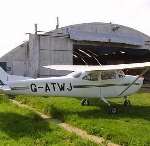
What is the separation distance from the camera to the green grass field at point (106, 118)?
34.6 feet

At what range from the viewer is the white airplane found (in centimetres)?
1507

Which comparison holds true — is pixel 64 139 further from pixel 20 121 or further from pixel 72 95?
pixel 72 95

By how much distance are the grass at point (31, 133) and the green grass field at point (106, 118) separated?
90 cm

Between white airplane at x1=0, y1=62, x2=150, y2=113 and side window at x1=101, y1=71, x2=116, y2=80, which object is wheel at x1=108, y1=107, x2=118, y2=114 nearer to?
white airplane at x1=0, y1=62, x2=150, y2=113

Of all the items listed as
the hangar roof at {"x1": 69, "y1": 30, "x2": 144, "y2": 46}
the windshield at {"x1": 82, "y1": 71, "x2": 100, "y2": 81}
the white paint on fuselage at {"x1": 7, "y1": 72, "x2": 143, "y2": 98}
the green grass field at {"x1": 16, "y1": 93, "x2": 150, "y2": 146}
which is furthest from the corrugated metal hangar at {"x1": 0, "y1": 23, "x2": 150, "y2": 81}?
the white paint on fuselage at {"x1": 7, "y1": 72, "x2": 143, "y2": 98}

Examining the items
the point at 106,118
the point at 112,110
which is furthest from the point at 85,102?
the point at 106,118

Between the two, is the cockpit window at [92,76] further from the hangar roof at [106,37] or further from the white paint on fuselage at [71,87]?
the hangar roof at [106,37]

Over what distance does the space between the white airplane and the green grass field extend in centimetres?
72

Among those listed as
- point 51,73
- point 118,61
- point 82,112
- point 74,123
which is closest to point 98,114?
point 82,112

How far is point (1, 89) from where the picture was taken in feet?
48.6

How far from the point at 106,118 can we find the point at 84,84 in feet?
8.27

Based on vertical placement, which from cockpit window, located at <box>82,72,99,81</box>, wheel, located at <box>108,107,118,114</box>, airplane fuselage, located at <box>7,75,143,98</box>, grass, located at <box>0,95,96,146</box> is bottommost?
wheel, located at <box>108,107,118,114</box>

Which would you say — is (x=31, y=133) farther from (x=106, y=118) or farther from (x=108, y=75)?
(x=108, y=75)

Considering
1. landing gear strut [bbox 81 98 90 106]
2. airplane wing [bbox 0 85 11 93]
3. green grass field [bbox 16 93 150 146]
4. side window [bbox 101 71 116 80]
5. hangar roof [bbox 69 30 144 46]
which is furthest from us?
hangar roof [bbox 69 30 144 46]
